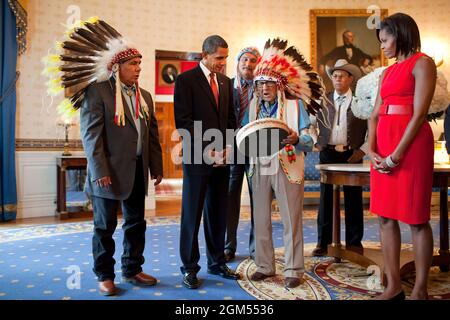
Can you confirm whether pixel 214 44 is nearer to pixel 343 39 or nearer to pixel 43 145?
pixel 43 145

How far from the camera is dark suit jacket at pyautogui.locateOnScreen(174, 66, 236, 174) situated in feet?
9.64

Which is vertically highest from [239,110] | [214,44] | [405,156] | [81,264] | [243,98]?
[214,44]

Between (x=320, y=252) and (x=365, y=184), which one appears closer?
(x=365, y=184)

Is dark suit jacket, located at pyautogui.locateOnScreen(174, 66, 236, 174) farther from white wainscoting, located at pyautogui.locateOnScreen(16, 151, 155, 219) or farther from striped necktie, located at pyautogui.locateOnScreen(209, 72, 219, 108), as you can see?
white wainscoting, located at pyautogui.locateOnScreen(16, 151, 155, 219)

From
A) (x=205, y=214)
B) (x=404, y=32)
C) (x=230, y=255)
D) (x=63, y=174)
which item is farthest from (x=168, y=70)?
(x=404, y=32)

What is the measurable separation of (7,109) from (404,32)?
524 cm

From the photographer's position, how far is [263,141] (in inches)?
110

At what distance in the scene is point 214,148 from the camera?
9.82ft

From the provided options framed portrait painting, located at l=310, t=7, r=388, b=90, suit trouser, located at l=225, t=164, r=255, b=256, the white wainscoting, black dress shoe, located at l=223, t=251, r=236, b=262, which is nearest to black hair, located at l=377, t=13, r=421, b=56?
suit trouser, located at l=225, t=164, r=255, b=256

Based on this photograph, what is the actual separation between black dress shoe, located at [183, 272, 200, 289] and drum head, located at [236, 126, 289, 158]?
3.06 ft

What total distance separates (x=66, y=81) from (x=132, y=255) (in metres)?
1.29

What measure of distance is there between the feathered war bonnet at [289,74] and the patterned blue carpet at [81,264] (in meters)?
1.37
